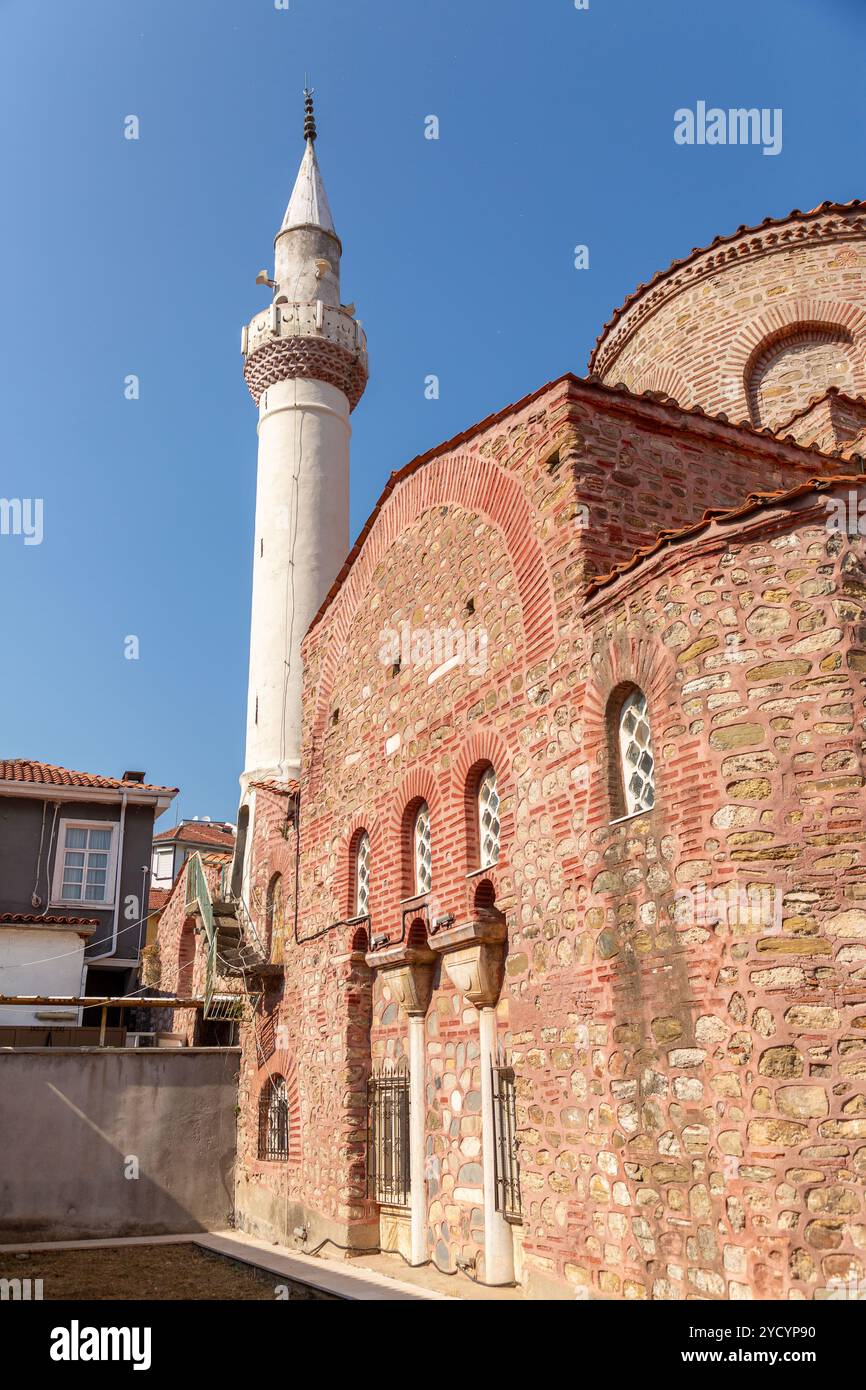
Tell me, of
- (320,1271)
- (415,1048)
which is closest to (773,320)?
(415,1048)

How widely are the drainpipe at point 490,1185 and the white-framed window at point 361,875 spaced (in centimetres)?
291

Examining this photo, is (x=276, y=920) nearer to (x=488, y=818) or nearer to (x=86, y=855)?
(x=488, y=818)

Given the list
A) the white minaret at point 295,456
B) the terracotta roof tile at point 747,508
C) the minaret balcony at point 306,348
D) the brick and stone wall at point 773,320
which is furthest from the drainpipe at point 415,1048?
the minaret balcony at point 306,348

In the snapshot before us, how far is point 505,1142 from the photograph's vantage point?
807 cm

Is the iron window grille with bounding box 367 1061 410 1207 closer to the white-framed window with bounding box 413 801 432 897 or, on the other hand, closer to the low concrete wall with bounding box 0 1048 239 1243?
the white-framed window with bounding box 413 801 432 897

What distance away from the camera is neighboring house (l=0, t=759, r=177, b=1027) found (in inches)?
782

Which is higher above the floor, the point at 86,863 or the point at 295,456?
the point at 295,456

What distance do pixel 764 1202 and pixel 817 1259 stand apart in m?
0.33

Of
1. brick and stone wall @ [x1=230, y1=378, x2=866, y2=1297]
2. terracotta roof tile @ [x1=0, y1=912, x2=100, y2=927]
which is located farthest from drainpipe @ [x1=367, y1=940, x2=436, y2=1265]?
terracotta roof tile @ [x1=0, y1=912, x2=100, y2=927]

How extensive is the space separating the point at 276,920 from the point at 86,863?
7975mm

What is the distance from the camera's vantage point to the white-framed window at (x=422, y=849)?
9922mm

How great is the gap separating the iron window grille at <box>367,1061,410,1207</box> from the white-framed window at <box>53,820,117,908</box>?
37.2ft
